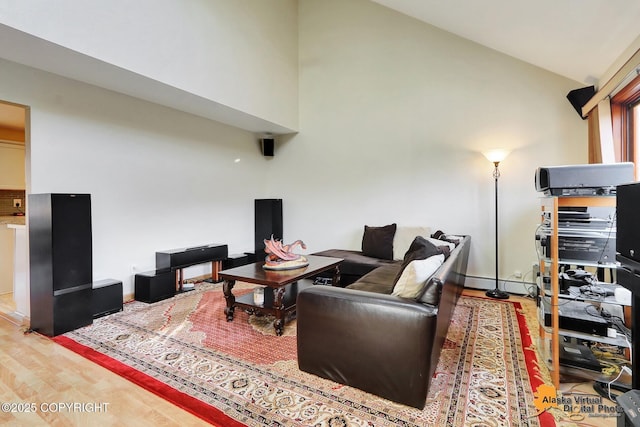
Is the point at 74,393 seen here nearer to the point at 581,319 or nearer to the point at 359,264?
the point at 359,264

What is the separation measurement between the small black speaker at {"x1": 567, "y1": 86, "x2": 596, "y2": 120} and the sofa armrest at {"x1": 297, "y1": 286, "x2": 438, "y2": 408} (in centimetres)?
345

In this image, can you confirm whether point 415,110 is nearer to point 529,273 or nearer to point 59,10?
point 529,273

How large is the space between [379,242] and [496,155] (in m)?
1.88

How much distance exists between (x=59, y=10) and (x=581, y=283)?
4.54 meters

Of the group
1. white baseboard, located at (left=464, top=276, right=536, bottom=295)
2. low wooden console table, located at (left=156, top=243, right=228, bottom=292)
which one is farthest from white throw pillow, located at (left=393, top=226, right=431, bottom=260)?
low wooden console table, located at (left=156, top=243, right=228, bottom=292)

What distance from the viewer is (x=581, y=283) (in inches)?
83.7

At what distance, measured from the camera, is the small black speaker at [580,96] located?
336 centimetres

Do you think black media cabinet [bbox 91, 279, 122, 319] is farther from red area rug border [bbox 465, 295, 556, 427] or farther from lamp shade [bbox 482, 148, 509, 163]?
lamp shade [bbox 482, 148, 509, 163]

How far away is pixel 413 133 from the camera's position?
453 cm

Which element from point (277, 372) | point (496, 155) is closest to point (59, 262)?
point (277, 372)

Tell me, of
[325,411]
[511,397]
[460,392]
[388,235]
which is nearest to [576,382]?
[511,397]

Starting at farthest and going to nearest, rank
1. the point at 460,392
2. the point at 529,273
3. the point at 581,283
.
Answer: the point at 529,273 → the point at 581,283 → the point at 460,392

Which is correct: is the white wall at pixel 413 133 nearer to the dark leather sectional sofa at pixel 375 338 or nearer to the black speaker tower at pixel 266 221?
the black speaker tower at pixel 266 221

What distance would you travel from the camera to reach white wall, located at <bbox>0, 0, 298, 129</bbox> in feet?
A: 8.20
